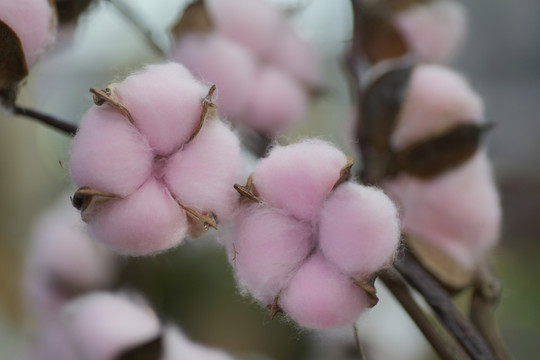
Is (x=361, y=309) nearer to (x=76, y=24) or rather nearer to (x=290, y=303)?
(x=290, y=303)

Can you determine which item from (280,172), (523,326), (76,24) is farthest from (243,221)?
(523,326)

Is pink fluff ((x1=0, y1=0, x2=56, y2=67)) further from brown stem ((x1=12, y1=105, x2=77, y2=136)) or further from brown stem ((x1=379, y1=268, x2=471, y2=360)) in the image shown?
brown stem ((x1=379, y1=268, x2=471, y2=360))

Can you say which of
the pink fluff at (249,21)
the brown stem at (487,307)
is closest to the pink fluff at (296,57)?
the pink fluff at (249,21)

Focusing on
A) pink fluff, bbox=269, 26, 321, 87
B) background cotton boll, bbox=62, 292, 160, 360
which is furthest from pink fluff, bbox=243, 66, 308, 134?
background cotton boll, bbox=62, 292, 160, 360

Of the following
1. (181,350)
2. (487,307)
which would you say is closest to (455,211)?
(487,307)

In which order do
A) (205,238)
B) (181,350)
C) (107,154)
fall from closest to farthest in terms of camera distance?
(107,154), (181,350), (205,238)

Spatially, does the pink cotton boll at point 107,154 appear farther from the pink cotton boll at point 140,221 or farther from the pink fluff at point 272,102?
the pink fluff at point 272,102

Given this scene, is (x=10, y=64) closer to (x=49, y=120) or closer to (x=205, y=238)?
(x=49, y=120)
